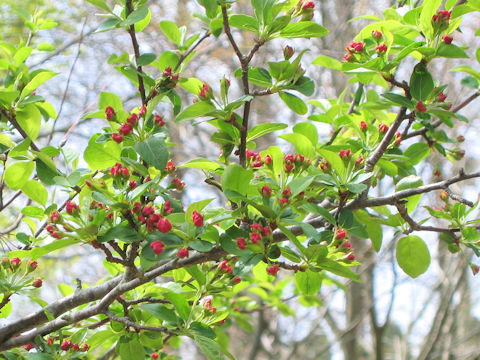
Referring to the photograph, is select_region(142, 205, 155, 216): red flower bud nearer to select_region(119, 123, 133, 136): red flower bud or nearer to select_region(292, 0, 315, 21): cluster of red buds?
select_region(119, 123, 133, 136): red flower bud

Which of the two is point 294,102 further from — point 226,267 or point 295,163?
point 226,267

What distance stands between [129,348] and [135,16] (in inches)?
34.8

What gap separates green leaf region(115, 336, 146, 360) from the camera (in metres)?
1.49

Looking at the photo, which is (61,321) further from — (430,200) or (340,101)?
(430,200)

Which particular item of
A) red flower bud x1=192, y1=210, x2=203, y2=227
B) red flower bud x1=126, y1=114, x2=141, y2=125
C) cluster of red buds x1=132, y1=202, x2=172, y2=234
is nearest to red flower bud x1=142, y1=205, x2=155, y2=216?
cluster of red buds x1=132, y1=202, x2=172, y2=234

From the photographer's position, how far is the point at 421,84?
1.45 meters

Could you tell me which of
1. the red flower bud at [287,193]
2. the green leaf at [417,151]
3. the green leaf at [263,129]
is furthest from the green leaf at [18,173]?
the green leaf at [417,151]

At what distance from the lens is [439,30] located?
1.42 m

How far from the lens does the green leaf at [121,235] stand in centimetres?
125

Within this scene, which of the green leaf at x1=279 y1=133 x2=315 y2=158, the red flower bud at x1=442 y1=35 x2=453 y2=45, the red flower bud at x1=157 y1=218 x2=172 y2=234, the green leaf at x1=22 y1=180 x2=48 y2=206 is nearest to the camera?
the red flower bud at x1=157 y1=218 x2=172 y2=234

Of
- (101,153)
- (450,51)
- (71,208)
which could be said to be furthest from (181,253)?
(450,51)

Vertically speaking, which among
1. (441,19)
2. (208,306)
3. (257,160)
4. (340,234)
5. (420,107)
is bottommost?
(208,306)

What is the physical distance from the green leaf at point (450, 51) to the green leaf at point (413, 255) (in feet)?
1.86

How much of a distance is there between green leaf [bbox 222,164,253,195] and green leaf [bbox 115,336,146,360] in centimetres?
54
